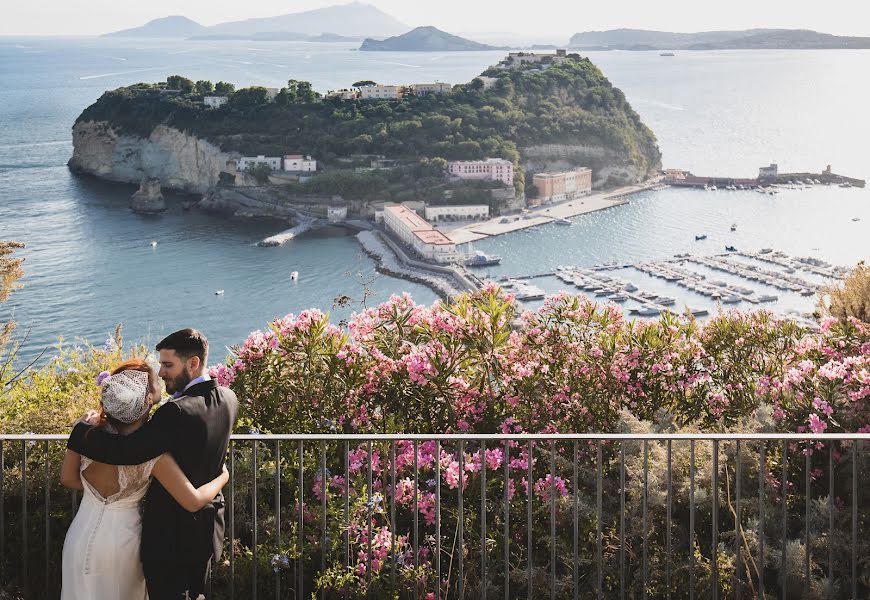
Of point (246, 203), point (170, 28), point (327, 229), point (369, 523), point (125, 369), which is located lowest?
point (327, 229)

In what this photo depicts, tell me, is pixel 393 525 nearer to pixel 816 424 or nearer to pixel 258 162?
pixel 816 424

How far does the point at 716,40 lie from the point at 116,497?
100883mm

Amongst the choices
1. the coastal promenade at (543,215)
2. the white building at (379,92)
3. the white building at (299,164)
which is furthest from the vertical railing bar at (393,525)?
the white building at (379,92)

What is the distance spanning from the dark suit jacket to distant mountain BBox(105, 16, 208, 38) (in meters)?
144

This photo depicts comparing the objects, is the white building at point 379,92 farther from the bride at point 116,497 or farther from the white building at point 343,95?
the bride at point 116,497

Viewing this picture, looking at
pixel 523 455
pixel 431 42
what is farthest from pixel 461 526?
pixel 431 42

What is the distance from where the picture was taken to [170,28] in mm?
141625

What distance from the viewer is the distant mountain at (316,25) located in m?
128

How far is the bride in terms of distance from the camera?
1363mm

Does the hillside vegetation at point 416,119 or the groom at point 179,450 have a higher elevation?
the groom at point 179,450

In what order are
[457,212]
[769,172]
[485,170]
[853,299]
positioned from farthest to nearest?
1. [769,172]
2. [485,170]
3. [457,212]
4. [853,299]

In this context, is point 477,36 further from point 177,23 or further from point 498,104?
point 498,104

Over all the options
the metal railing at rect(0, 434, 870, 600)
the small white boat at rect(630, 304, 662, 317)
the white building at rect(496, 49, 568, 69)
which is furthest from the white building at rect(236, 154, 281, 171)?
the metal railing at rect(0, 434, 870, 600)

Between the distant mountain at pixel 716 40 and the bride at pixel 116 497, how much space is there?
304ft
